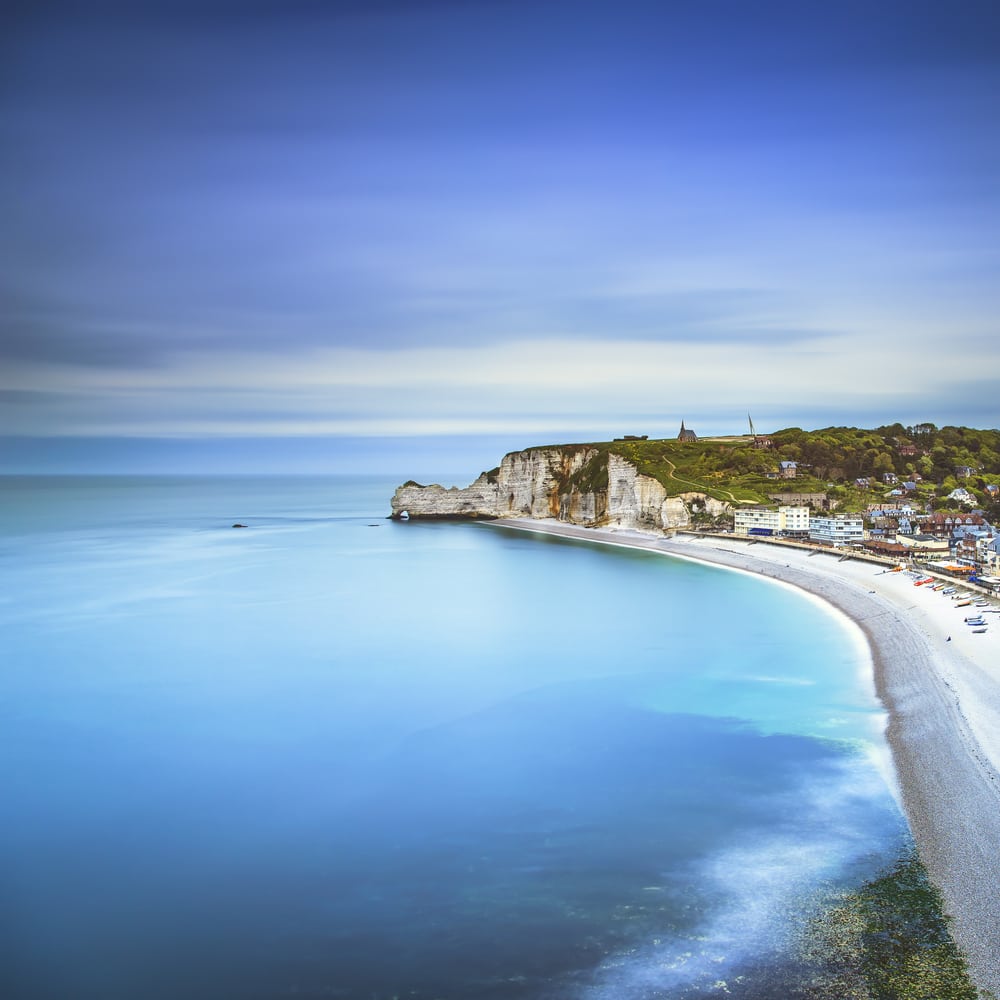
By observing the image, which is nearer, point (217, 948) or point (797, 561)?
point (217, 948)

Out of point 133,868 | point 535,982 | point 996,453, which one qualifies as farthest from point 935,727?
point 996,453

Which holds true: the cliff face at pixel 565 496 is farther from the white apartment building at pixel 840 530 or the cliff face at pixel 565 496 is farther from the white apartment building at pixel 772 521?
the white apartment building at pixel 840 530

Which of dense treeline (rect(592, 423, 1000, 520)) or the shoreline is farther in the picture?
dense treeline (rect(592, 423, 1000, 520))

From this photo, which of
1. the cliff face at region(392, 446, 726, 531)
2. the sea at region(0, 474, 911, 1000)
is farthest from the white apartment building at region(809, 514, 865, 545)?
the sea at region(0, 474, 911, 1000)

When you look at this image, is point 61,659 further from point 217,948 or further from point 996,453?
point 996,453

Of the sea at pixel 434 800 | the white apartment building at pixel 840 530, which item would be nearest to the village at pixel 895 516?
the white apartment building at pixel 840 530

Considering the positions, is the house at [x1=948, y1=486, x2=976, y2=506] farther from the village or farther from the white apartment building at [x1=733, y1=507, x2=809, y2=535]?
the white apartment building at [x1=733, y1=507, x2=809, y2=535]

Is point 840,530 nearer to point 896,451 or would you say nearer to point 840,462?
Result: point 840,462
